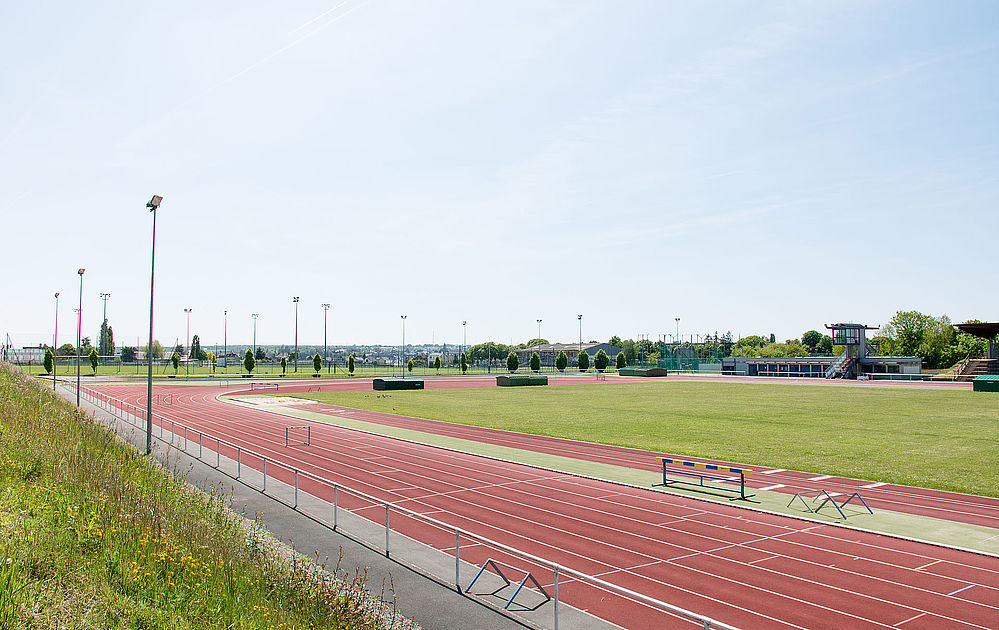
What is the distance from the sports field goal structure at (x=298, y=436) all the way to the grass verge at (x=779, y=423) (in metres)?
8.44

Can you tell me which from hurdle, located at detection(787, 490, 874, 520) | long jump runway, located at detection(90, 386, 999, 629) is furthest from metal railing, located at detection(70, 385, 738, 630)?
hurdle, located at detection(787, 490, 874, 520)

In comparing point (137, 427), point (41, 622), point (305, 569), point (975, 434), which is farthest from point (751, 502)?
point (137, 427)

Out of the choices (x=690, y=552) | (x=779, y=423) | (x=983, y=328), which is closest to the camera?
(x=690, y=552)

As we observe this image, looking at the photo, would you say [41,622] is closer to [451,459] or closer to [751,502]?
[751,502]

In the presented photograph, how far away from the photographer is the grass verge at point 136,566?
7504 mm

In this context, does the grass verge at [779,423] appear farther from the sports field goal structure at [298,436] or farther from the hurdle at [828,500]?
the sports field goal structure at [298,436]

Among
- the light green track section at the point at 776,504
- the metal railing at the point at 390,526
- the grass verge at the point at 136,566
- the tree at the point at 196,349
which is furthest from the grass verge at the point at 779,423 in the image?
the tree at the point at 196,349

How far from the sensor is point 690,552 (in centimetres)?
1312

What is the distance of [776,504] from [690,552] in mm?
5316

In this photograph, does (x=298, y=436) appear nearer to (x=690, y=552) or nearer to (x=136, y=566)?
(x=690, y=552)

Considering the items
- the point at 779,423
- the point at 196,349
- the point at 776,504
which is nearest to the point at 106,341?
the point at 196,349

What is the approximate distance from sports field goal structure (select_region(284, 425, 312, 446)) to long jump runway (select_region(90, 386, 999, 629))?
19.1 feet

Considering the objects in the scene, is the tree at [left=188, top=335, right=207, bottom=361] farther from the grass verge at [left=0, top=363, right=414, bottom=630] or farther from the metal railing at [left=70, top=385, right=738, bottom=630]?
the grass verge at [left=0, top=363, right=414, bottom=630]

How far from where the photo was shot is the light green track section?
1413 centimetres
